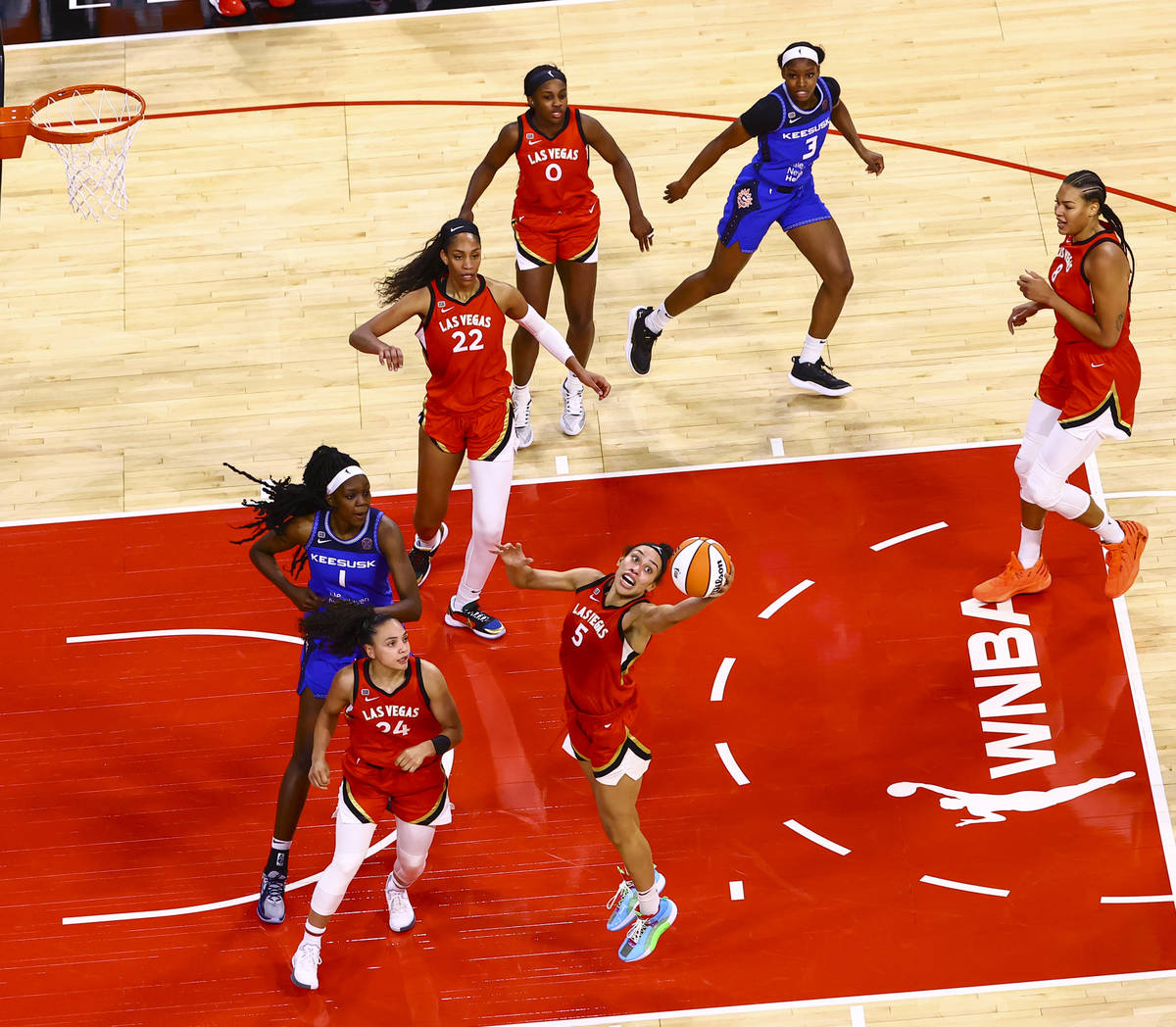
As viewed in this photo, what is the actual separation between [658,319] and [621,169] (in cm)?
105

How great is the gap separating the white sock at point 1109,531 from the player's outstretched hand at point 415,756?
346 cm

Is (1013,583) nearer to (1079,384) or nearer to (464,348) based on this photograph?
(1079,384)

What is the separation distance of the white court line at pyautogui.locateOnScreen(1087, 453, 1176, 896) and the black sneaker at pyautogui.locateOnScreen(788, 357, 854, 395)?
1.46 metres

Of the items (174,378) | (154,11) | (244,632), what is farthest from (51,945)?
(154,11)

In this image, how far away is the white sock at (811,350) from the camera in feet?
26.9

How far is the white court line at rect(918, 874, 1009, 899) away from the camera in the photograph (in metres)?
6.40

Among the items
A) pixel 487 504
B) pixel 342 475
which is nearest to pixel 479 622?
pixel 487 504

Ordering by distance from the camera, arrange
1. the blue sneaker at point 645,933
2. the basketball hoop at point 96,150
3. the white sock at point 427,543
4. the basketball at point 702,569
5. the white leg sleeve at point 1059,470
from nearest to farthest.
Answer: the basketball at point 702,569 < the blue sneaker at point 645,933 < the white leg sleeve at point 1059,470 < the white sock at point 427,543 < the basketball hoop at point 96,150

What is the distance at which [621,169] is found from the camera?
7.57 metres

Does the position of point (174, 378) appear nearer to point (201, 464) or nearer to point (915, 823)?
point (201, 464)

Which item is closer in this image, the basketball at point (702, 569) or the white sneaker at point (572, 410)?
the basketball at point (702, 569)

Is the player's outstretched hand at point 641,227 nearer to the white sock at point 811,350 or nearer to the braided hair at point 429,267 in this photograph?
the braided hair at point 429,267

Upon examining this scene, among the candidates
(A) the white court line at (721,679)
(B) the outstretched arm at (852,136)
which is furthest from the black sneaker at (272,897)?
(B) the outstretched arm at (852,136)

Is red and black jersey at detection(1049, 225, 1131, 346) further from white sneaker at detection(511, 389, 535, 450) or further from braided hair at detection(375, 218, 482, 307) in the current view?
white sneaker at detection(511, 389, 535, 450)
